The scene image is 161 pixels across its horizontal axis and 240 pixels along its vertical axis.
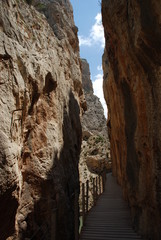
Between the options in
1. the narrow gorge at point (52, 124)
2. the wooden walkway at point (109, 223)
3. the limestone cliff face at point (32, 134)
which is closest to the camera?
the narrow gorge at point (52, 124)

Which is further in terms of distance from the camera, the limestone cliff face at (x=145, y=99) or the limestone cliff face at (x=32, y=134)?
the limestone cliff face at (x=32, y=134)

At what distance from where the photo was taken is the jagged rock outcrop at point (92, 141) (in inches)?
1306

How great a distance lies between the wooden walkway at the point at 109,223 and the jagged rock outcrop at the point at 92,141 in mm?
12454

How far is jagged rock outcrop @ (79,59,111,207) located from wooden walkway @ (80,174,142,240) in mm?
12454

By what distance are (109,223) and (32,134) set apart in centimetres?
536

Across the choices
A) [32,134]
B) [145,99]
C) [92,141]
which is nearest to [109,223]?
[32,134]

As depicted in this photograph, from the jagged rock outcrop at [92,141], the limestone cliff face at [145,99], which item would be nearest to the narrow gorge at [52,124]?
the limestone cliff face at [145,99]

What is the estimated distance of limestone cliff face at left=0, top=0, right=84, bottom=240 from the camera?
22.7 ft

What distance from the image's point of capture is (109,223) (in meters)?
10.1

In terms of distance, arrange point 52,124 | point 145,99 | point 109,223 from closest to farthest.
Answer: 1. point 145,99
2. point 109,223
3. point 52,124

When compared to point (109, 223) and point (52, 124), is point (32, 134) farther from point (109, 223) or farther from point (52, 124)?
point (109, 223)

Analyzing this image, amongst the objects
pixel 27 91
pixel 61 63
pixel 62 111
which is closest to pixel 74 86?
pixel 61 63

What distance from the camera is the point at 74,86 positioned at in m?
18.8

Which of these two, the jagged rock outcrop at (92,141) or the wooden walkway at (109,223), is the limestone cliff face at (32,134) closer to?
the wooden walkway at (109,223)
